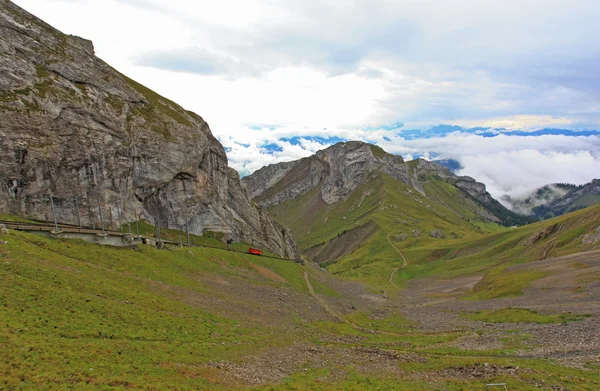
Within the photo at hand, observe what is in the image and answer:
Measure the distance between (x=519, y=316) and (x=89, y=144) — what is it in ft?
342

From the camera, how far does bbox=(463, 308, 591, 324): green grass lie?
5331 cm

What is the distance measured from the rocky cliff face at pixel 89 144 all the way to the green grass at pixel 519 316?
8757 cm

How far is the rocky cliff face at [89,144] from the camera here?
273ft

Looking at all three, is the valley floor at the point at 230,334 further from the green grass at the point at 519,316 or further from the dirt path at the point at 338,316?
the dirt path at the point at 338,316

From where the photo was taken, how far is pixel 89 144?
9581cm

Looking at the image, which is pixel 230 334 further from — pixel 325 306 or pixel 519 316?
pixel 519 316

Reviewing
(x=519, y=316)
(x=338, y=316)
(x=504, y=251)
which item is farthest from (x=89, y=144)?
(x=504, y=251)

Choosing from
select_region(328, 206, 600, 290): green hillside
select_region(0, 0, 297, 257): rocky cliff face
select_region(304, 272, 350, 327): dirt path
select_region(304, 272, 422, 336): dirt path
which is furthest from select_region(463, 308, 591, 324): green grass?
select_region(0, 0, 297, 257): rocky cliff face

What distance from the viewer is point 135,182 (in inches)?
4331

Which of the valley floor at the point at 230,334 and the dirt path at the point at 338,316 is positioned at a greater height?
the valley floor at the point at 230,334

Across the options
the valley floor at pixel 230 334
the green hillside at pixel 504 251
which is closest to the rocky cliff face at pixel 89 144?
the valley floor at pixel 230 334

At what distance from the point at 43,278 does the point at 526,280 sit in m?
97.2

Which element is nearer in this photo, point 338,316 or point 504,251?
point 338,316

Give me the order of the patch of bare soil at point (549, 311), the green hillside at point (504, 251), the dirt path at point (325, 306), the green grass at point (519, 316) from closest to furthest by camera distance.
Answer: the patch of bare soil at point (549, 311) < the green grass at point (519, 316) < the dirt path at point (325, 306) < the green hillside at point (504, 251)
